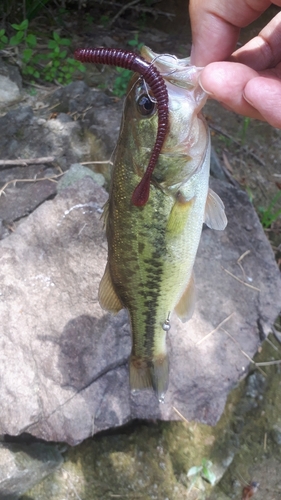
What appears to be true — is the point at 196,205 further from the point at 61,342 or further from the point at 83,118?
the point at 83,118

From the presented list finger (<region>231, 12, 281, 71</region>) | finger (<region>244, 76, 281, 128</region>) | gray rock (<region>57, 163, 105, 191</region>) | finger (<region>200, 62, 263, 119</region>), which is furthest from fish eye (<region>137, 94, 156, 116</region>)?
gray rock (<region>57, 163, 105, 191</region>)

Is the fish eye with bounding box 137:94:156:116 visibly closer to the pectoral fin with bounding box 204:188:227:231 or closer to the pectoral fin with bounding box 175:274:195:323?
the pectoral fin with bounding box 204:188:227:231

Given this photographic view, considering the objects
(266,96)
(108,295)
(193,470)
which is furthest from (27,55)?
(193,470)

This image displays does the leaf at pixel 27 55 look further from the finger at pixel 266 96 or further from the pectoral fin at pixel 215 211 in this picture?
the finger at pixel 266 96

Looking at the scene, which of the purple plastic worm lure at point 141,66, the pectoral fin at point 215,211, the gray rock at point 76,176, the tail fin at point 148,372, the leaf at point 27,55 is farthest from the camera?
the leaf at point 27,55

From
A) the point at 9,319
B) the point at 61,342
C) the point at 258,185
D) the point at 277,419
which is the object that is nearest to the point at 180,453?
the point at 277,419

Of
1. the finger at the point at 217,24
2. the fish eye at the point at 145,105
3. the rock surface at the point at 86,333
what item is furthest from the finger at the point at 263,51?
the rock surface at the point at 86,333

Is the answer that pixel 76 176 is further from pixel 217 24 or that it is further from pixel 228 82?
pixel 228 82
